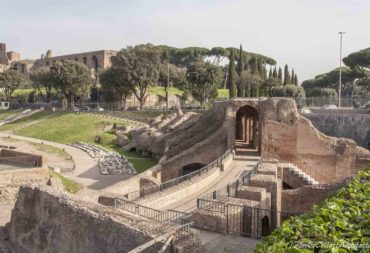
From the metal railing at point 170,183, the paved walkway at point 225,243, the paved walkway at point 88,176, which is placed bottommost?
the paved walkway at point 88,176

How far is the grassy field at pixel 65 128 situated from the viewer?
41875 mm

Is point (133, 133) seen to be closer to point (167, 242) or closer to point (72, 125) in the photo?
point (72, 125)

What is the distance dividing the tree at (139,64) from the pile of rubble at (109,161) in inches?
532

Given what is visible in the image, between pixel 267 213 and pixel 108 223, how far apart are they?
6.08 m

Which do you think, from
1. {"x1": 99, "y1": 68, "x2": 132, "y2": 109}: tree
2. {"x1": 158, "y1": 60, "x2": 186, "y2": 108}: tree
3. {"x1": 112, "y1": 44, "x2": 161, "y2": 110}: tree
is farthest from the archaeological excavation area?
{"x1": 158, "y1": 60, "x2": 186, "y2": 108}: tree

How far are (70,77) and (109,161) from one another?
85.4 ft

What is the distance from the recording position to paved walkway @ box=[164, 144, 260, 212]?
14.7 metres

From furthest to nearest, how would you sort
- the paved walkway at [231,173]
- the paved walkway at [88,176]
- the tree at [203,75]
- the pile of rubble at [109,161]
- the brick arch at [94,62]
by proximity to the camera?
1. the brick arch at [94,62]
2. the tree at [203,75]
3. the pile of rubble at [109,161]
4. the paved walkway at [88,176]
5. the paved walkway at [231,173]

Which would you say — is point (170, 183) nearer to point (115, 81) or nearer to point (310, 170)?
point (310, 170)

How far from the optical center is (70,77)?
53.7 metres

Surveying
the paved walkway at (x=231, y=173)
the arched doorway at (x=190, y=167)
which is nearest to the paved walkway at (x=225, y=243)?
the paved walkway at (x=231, y=173)

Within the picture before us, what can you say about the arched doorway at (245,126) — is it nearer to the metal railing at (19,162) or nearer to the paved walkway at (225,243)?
the metal railing at (19,162)

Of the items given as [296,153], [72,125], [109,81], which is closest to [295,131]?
[296,153]

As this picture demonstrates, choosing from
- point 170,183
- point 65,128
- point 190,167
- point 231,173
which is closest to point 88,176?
point 190,167
